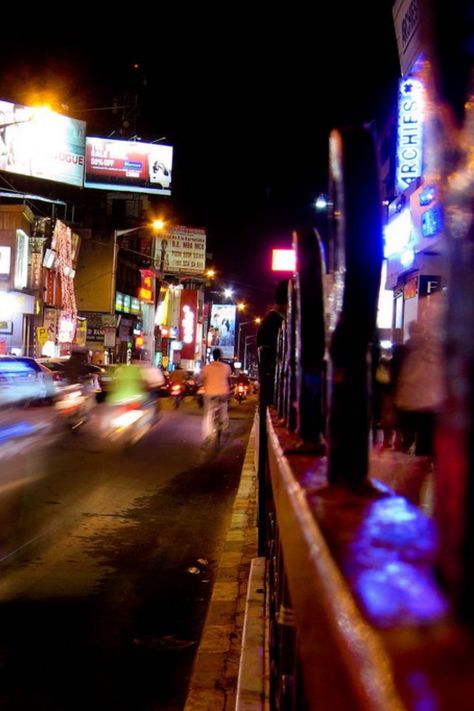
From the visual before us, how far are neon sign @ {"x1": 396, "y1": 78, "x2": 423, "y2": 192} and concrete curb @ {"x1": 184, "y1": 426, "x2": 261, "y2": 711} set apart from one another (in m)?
10.3

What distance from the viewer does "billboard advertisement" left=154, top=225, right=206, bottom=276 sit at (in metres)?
41.3

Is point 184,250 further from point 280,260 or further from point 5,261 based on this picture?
point 280,260

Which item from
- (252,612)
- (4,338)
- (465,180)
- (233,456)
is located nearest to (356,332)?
(465,180)

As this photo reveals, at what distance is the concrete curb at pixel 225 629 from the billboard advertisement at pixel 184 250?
113 ft

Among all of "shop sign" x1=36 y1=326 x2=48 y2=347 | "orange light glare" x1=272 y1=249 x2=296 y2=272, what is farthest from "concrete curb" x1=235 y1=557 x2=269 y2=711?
"shop sign" x1=36 y1=326 x2=48 y2=347

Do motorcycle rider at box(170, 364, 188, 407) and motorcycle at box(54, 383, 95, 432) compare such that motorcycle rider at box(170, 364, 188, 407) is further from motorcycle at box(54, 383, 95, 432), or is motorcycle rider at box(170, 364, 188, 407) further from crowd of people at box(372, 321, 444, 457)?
crowd of people at box(372, 321, 444, 457)

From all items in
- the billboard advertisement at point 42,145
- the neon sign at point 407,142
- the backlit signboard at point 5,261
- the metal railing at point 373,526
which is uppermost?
the billboard advertisement at point 42,145

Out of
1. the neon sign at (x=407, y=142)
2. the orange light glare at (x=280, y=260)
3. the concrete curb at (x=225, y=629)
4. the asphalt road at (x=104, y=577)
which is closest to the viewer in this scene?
the concrete curb at (x=225, y=629)

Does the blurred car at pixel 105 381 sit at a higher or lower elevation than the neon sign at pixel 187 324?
lower

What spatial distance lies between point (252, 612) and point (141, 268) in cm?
4934

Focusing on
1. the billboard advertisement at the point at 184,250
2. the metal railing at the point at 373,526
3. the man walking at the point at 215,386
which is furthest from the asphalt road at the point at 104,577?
the billboard advertisement at the point at 184,250

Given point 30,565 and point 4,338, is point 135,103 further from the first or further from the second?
point 30,565

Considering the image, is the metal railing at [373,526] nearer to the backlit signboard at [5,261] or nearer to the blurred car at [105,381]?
the blurred car at [105,381]

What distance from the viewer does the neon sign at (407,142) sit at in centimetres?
1438
